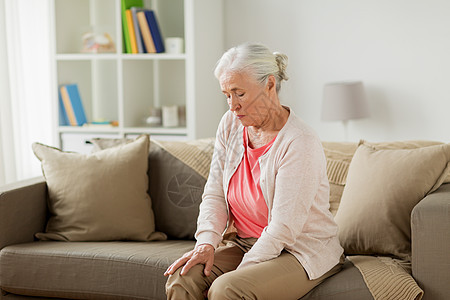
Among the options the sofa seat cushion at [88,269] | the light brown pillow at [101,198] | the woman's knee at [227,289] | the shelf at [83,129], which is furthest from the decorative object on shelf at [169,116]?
the woman's knee at [227,289]

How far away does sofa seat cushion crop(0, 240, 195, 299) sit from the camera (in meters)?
2.40

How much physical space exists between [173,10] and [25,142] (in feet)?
4.48

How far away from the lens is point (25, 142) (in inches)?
178

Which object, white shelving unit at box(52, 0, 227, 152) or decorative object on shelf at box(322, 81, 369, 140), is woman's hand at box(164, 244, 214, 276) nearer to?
white shelving unit at box(52, 0, 227, 152)

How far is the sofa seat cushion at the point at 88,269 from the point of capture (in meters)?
2.40

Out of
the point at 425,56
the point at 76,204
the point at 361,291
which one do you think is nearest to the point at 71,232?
the point at 76,204

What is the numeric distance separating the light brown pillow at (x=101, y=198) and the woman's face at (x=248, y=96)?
0.80m

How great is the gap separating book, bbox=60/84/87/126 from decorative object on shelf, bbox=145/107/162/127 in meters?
0.47

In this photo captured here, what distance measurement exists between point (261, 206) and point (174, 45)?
2.30m

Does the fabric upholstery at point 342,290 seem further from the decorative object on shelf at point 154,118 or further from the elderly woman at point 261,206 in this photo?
the decorative object on shelf at point 154,118

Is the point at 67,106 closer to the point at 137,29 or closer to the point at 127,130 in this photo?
the point at 127,130

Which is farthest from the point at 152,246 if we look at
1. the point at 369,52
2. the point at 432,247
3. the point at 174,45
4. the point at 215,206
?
the point at 369,52

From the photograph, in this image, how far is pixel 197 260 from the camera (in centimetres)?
204

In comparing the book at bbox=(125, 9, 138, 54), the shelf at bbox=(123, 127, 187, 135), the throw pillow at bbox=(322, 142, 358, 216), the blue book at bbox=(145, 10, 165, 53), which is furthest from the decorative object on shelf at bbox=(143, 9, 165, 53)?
the throw pillow at bbox=(322, 142, 358, 216)
